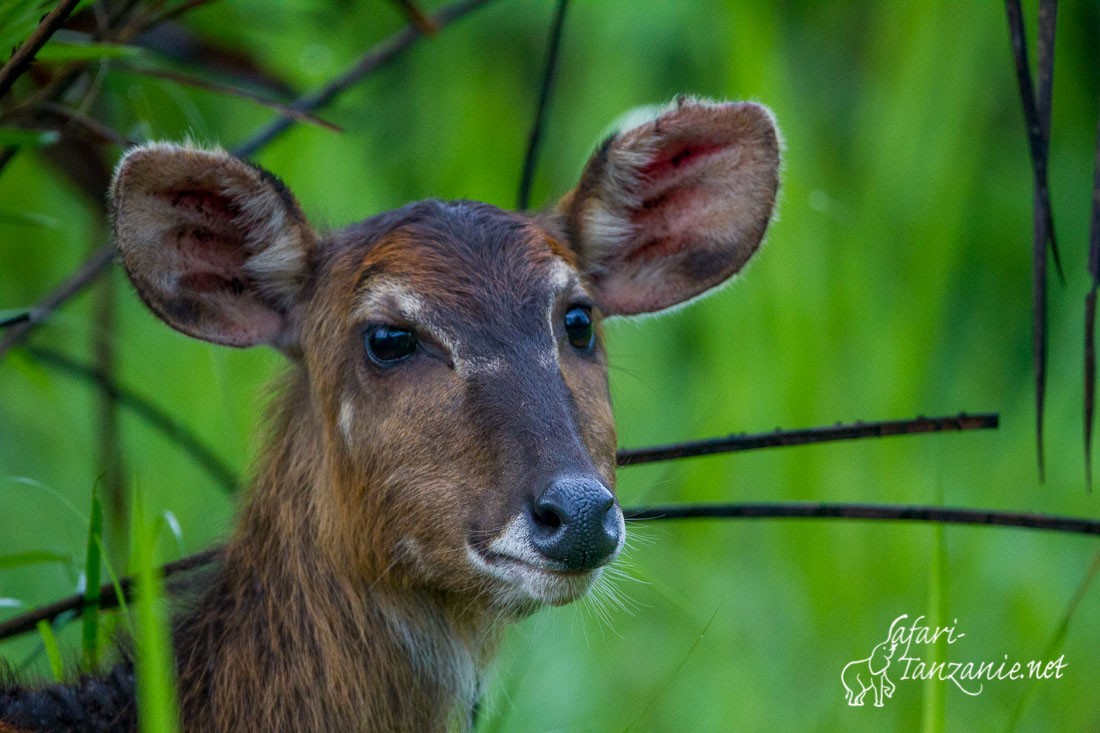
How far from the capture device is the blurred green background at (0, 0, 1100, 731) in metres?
5.46

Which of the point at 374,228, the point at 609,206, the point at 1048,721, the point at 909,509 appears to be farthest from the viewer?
the point at 1048,721

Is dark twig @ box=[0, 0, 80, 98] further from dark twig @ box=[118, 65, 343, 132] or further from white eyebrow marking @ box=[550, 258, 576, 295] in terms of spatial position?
white eyebrow marking @ box=[550, 258, 576, 295]

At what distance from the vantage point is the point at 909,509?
338 centimetres

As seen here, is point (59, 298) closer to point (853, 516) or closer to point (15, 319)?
point (15, 319)

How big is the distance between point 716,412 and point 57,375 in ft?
12.0

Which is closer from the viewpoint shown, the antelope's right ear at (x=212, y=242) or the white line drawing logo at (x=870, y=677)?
the antelope's right ear at (x=212, y=242)

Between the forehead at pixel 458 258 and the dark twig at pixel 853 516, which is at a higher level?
the forehead at pixel 458 258

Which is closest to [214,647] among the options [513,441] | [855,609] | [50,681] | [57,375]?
[50,681]

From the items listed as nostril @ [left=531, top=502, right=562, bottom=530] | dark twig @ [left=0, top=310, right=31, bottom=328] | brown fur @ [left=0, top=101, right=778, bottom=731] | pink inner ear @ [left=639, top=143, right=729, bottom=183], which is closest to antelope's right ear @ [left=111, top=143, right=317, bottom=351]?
brown fur @ [left=0, top=101, right=778, bottom=731]

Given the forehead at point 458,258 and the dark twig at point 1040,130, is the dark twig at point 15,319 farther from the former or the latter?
the dark twig at point 1040,130

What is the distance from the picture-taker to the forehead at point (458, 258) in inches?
137

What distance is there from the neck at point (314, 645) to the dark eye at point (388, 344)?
337mm

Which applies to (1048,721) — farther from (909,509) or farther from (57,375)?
(57,375)

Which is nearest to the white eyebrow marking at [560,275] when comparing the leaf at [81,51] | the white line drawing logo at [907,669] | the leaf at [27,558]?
the leaf at [81,51]
